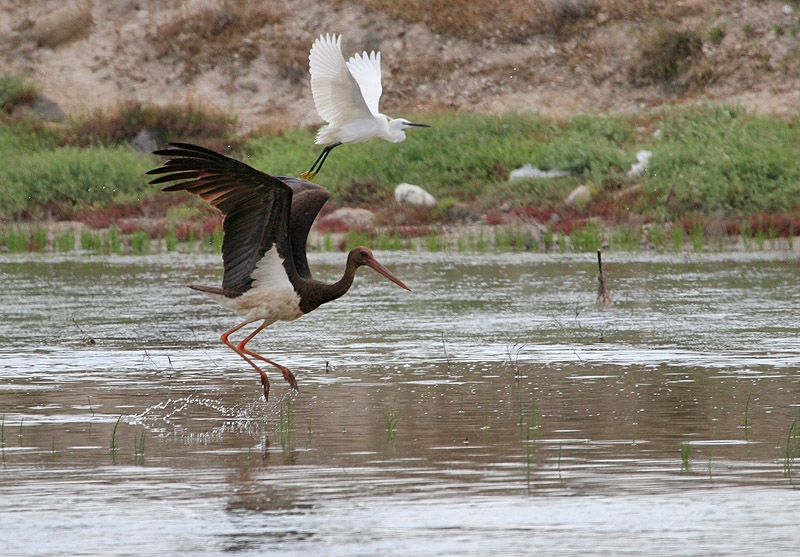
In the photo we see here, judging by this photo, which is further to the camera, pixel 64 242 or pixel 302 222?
pixel 64 242

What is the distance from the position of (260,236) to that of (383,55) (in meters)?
23.5

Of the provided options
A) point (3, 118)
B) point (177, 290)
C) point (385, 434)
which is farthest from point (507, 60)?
point (385, 434)

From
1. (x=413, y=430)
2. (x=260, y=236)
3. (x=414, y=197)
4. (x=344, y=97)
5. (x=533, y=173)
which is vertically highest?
(x=344, y=97)

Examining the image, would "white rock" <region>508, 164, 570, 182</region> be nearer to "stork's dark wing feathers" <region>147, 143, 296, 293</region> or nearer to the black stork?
the black stork

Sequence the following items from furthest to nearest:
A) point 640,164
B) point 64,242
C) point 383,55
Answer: point 383,55 < point 640,164 < point 64,242

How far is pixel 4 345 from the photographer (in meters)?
10.1

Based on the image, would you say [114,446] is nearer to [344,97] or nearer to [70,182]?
[344,97]

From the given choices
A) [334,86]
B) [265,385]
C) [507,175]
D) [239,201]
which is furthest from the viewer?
[507,175]

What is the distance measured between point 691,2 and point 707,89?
12.0ft

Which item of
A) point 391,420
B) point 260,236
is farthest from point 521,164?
point 391,420

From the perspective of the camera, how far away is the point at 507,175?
71.5ft

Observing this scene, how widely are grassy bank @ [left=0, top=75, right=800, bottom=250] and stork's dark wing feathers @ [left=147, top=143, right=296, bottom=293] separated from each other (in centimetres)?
1006

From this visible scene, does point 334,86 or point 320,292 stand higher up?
point 334,86

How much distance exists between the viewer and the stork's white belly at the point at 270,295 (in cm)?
821
